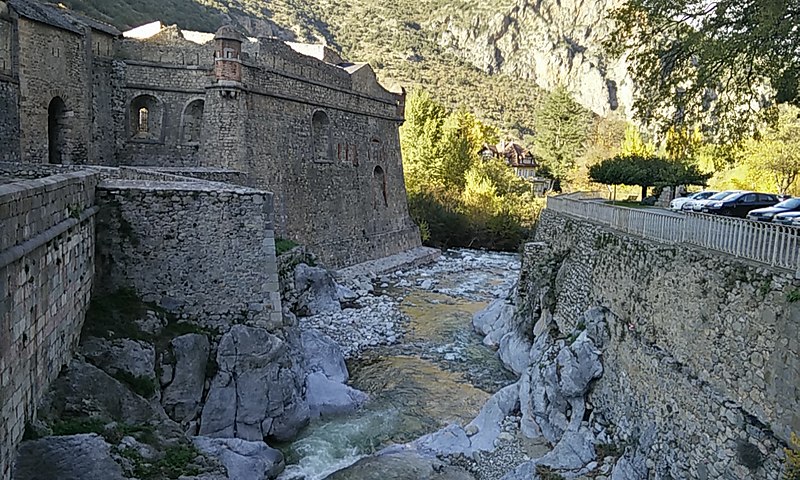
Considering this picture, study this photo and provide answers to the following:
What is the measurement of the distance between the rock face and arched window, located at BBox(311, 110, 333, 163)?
96142mm

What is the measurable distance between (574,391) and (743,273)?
472cm

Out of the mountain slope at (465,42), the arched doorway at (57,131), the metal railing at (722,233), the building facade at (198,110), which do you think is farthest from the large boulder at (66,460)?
the mountain slope at (465,42)

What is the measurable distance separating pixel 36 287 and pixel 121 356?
2.76m

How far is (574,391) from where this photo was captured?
12320 millimetres

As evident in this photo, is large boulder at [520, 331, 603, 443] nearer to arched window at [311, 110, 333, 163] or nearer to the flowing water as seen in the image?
the flowing water

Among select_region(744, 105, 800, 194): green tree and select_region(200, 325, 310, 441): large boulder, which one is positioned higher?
select_region(744, 105, 800, 194): green tree

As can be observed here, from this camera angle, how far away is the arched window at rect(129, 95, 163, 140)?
76.4ft

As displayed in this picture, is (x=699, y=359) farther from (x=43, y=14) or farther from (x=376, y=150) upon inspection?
(x=376, y=150)

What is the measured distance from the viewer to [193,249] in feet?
40.6

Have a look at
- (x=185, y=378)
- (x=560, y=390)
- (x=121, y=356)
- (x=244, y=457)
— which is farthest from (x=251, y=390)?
(x=560, y=390)

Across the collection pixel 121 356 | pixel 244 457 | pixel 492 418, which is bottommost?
pixel 492 418

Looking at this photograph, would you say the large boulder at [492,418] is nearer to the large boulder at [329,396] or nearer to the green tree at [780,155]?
A: the large boulder at [329,396]

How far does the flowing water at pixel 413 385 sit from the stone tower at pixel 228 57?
35.1 feet

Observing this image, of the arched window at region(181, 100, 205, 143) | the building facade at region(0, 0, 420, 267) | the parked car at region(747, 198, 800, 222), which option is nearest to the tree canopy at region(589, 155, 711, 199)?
the parked car at region(747, 198, 800, 222)
